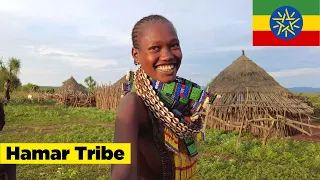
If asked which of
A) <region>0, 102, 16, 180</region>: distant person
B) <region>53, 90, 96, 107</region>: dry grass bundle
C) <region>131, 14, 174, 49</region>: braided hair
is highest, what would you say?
<region>131, 14, 174, 49</region>: braided hair

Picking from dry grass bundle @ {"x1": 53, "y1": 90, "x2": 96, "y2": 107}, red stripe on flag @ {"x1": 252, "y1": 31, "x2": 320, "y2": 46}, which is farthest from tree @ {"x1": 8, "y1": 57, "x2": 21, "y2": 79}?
red stripe on flag @ {"x1": 252, "y1": 31, "x2": 320, "y2": 46}

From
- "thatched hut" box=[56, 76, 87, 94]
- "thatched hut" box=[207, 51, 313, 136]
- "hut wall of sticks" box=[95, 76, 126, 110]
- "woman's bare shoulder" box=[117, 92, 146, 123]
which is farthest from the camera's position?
"thatched hut" box=[56, 76, 87, 94]

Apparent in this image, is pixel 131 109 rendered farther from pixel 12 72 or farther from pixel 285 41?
pixel 12 72

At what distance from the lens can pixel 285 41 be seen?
23.0ft

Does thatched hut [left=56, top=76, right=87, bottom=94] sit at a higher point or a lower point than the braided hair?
higher

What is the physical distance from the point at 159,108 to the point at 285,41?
6.26 meters

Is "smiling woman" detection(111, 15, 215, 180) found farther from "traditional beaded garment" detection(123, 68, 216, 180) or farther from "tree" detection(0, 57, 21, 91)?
"tree" detection(0, 57, 21, 91)

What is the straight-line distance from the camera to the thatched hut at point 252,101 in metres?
13.0

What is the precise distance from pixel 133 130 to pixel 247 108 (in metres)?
12.3

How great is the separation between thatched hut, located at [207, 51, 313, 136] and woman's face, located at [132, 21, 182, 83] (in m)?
11.0

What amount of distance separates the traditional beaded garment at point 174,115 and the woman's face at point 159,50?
2.0 inches

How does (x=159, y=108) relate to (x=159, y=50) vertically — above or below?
below

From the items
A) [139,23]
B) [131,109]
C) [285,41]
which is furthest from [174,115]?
[285,41]

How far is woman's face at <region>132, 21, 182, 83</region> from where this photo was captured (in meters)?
1.56
